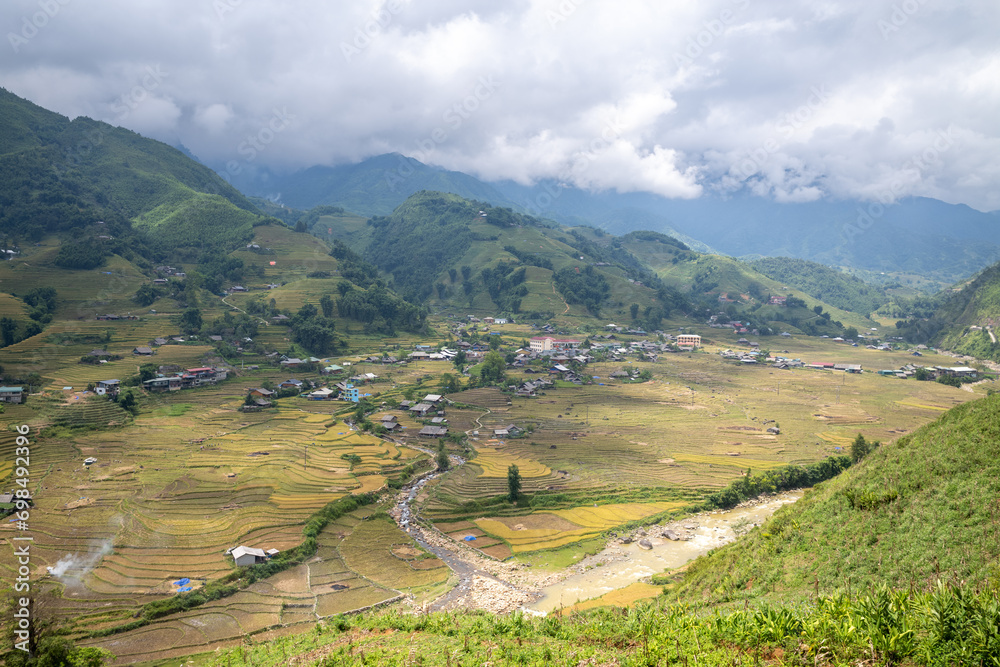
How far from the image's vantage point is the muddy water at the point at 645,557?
25.7m

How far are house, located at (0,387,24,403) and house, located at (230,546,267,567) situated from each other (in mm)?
30839

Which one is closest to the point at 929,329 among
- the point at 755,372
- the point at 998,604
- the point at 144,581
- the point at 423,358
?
the point at 755,372

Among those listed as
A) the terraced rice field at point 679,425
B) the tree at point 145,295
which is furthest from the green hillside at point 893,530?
the tree at point 145,295

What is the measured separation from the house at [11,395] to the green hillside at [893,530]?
175 ft

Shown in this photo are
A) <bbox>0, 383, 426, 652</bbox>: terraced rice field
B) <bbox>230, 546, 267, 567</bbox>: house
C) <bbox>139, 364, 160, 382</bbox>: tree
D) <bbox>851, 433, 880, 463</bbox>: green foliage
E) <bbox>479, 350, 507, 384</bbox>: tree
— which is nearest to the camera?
<bbox>0, 383, 426, 652</bbox>: terraced rice field

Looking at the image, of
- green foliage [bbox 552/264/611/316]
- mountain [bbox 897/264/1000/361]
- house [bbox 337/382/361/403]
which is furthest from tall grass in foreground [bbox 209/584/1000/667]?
mountain [bbox 897/264/1000/361]

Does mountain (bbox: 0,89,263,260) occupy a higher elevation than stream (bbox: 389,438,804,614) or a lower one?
higher

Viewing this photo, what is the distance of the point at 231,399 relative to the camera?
5322 cm

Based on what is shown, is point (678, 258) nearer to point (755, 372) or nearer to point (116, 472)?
point (755, 372)

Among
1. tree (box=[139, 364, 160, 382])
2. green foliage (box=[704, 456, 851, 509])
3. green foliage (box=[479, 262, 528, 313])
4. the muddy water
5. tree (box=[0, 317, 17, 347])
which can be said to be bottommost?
the muddy water

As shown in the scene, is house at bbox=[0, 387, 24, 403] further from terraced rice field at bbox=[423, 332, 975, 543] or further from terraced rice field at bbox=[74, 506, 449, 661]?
terraced rice field at bbox=[423, 332, 975, 543]

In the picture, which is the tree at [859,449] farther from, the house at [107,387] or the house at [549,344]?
the house at [107,387]

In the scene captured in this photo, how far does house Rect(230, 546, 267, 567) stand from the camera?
26.3 metres

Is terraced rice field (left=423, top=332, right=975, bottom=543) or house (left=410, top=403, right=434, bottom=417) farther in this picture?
house (left=410, top=403, right=434, bottom=417)
